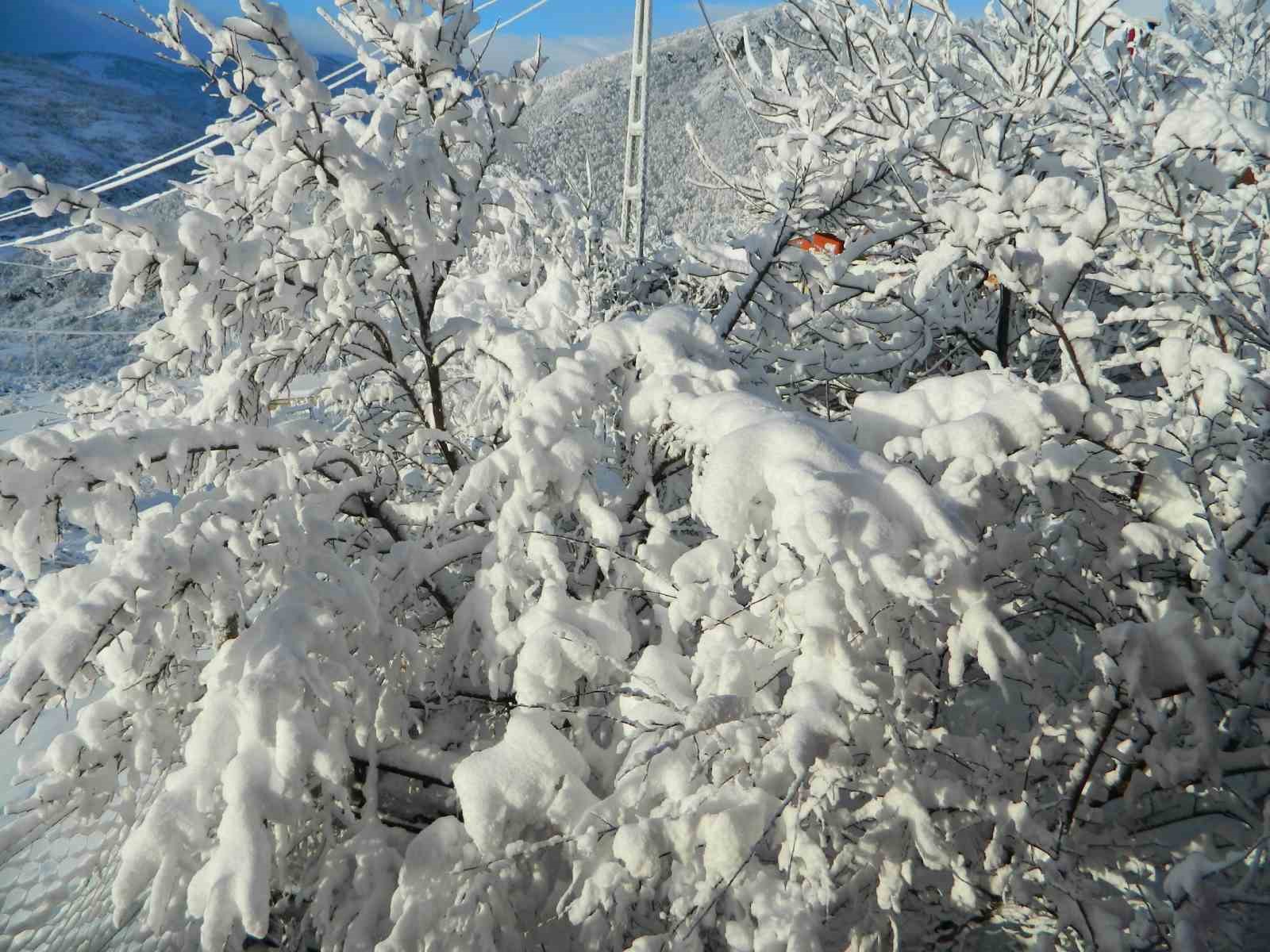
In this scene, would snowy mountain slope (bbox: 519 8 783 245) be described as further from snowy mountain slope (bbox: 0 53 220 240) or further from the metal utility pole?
the metal utility pole

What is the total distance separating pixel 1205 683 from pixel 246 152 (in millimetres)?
2773

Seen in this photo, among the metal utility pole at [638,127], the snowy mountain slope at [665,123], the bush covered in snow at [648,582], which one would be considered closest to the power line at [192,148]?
the bush covered in snow at [648,582]

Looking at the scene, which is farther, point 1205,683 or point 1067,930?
point 1067,930

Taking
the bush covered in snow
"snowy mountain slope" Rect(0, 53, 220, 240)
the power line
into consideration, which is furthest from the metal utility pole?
"snowy mountain slope" Rect(0, 53, 220, 240)

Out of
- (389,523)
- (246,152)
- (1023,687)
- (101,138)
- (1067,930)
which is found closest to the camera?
(1067,930)

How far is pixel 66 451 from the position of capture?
5.64 feet

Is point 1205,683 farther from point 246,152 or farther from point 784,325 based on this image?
point 246,152

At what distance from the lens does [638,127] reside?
6.65m

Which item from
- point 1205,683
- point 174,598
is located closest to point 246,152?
point 174,598

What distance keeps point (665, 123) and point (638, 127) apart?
161 feet

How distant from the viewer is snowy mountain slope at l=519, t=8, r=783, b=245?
34.9m

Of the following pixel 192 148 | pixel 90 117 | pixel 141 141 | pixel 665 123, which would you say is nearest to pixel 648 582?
pixel 192 148

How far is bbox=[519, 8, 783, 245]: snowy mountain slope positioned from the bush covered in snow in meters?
26.1

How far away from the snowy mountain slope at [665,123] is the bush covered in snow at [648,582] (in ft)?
85.8
